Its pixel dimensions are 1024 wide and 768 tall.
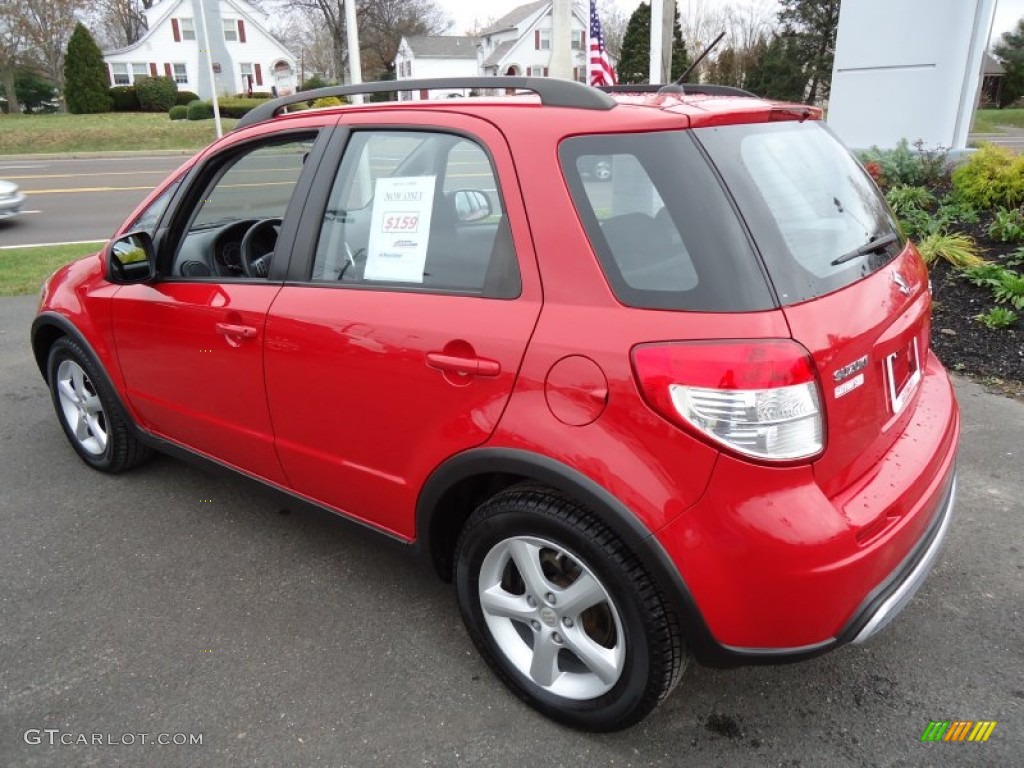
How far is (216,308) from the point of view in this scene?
2.86 metres

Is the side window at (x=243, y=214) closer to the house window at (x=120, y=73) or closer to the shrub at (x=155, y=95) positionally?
the shrub at (x=155, y=95)

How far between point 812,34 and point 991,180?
122 ft

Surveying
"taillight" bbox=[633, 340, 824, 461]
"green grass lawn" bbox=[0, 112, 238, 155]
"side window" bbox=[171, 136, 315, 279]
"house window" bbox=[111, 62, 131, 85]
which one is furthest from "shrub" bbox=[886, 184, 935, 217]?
"house window" bbox=[111, 62, 131, 85]

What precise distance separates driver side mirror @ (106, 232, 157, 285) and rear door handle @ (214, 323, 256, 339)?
51 centimetres

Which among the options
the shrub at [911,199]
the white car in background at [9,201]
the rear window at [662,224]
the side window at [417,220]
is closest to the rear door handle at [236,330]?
the side window at [417,220]

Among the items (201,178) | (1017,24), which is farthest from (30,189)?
(1017,24)

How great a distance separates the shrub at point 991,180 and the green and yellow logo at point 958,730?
21.0 feet

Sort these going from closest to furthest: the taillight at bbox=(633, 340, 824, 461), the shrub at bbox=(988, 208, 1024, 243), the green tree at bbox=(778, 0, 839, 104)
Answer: the taillight at bbox=(633, 340, 824, 461) → the shrub at bbox=(988, 208, 1024, 243) → the green tree at bbox=(778, 0, 839, 104)

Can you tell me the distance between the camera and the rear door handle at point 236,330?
8.95 feet

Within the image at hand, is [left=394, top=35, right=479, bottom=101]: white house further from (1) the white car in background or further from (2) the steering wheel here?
(2) the steering wheel

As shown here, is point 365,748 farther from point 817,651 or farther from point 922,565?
point 922,565

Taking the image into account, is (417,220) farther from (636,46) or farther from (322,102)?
(636,46)

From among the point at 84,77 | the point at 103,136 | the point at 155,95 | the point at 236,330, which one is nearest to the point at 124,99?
the point at 155,95

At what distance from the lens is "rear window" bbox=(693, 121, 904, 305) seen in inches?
75.8
